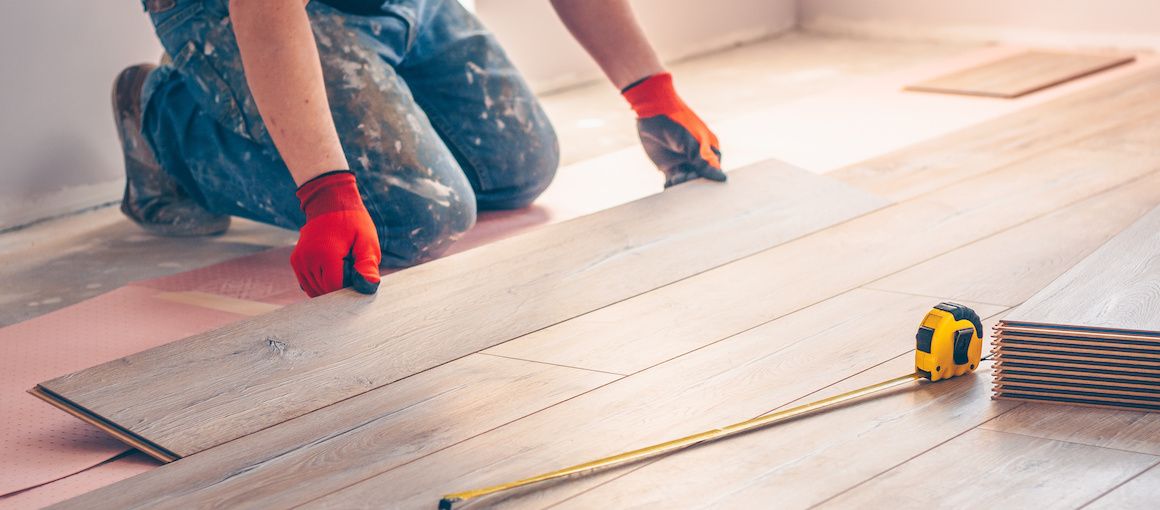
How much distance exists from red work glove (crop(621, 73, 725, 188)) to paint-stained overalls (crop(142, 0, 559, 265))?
1.02 feet

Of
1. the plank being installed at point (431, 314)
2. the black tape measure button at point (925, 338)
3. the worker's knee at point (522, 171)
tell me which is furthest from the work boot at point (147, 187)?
the black tape measure button at point (925, 338)

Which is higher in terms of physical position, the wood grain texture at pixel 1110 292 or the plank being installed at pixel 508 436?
the wood grain texture at pixel 1110 292

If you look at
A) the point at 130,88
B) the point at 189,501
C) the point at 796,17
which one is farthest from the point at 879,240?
the point at 796,17

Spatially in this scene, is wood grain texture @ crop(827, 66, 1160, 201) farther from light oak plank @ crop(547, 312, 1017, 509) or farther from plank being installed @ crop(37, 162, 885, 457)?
light oak plank @ crop(547, 312, 1017, 509)

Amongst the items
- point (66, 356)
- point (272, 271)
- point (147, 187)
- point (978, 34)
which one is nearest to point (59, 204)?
point (147, 187)

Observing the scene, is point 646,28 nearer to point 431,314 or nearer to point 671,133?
point 671,133

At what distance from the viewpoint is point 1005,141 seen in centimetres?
296

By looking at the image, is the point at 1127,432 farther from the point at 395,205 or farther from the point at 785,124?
the point at 785,124

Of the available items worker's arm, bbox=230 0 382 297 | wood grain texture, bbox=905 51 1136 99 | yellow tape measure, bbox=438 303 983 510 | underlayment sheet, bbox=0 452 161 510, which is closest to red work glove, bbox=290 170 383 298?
worker's arm, bbox=230 0 382 297

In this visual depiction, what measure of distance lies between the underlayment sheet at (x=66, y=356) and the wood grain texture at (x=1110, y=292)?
130 cm

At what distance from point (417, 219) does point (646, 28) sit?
2.58m

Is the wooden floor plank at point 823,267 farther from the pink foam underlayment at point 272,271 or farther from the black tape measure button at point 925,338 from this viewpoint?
the pink foam underlayment at point 272,271

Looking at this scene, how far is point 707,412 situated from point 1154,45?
10.2ft

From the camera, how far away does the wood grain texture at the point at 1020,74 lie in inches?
141
